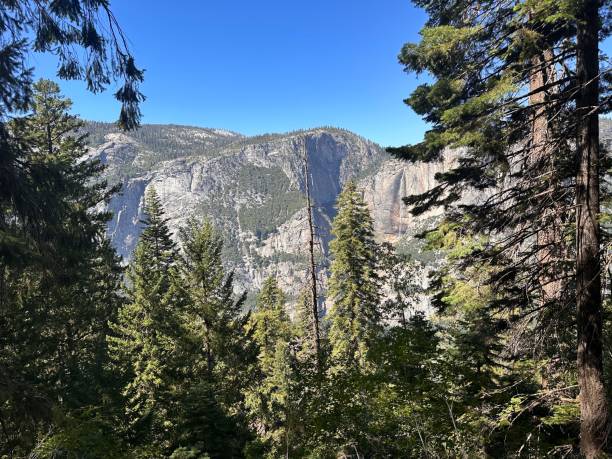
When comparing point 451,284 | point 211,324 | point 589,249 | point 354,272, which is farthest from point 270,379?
point 589,249

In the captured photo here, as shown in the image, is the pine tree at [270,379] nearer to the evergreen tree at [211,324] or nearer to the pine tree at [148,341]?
the evergreen tree at [211,324]

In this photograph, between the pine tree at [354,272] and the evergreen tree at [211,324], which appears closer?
the evergreen tree at [211,324]

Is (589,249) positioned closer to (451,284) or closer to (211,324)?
(451,284)

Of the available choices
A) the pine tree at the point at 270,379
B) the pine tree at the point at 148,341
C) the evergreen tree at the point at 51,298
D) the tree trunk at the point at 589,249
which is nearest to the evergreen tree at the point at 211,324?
the pine tree at the point at 148,341

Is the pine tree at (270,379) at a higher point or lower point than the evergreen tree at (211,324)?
lower

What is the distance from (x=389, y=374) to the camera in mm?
8219

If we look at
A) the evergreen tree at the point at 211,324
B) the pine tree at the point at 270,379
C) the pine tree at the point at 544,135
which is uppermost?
the pine tree at the point at 544,135

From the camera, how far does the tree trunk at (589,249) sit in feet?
15.7

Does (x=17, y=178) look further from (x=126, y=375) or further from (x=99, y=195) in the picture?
(x=99, y=195)

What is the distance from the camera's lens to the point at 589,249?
4.87 metres

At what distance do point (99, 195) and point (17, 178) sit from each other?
17850 mm

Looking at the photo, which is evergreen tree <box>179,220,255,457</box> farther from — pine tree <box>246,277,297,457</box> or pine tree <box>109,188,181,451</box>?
pine tree <box>246,277,297,457</box>

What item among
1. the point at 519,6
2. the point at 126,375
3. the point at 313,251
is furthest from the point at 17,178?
the point at 313,251

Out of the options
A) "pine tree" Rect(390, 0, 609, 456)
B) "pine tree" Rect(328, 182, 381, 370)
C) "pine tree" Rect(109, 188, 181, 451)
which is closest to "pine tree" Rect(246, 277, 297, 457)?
"pine tree" Rect(328, 182, 381, 370)
